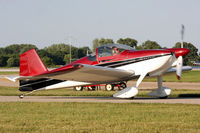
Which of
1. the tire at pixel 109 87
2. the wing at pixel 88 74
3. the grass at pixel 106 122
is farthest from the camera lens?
the tire at pixel 109 87

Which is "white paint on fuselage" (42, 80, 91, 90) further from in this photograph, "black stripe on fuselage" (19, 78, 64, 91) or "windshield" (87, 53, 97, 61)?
"windshield" (87, 53, 97, 61)

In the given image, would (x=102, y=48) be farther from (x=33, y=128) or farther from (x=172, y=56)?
(x=33, y=128)

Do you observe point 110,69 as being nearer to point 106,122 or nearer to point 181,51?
point 181,51

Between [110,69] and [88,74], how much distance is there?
1.01 metres

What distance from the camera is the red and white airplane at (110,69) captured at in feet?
46.8

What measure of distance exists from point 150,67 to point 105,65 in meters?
2.02

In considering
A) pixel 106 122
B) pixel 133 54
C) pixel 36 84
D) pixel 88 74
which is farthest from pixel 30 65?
pixel 106 122

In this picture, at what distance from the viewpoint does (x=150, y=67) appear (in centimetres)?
1461

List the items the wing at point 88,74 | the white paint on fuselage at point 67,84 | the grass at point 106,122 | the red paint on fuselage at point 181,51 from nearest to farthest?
1. the grass at point 106,122
2. the wing at point 88,74
3. the red paint on fuselage at point 181,51
4. the white paint on fuselage at point 67,84

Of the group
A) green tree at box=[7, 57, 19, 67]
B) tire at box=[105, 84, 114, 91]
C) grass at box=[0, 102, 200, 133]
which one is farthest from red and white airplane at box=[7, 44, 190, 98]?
green tree at box=[7, 57, 19, 67]

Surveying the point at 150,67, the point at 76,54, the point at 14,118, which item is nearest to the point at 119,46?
the point at 150,67

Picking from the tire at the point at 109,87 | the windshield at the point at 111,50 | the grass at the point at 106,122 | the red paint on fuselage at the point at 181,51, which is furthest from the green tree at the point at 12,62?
the grass at the point at 106,122

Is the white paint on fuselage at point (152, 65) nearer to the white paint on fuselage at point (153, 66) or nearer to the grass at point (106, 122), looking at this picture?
the white paint on fuselage at point (153, 66)

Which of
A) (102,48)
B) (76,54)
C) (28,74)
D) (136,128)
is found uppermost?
(76,54)
